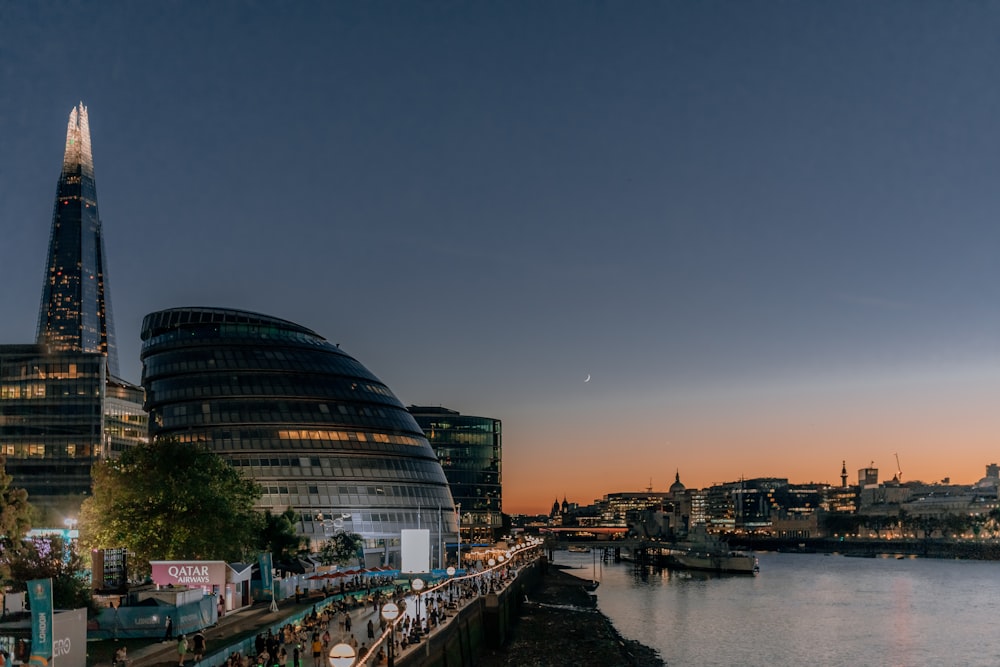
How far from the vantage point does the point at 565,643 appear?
7606 cm

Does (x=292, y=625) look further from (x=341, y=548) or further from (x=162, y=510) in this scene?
(x=341, y=548)

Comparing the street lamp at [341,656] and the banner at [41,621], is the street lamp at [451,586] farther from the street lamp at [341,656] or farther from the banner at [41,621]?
the street lamp at [341,656]

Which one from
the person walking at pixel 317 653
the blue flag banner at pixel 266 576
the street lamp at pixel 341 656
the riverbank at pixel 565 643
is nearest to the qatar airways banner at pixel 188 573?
the blue flag banner at pixel 266 576

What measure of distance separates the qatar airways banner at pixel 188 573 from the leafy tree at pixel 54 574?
3518 mm

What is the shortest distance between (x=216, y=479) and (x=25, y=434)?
64.4 m

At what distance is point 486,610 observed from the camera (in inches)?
2822

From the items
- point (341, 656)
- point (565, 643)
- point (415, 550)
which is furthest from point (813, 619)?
point (341, 656)

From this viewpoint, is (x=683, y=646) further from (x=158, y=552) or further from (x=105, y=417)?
(x=105, y=417)

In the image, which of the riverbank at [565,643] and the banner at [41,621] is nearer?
the banner at [41,621]

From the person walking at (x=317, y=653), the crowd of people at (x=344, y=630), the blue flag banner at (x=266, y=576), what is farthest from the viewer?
the blue flag banner at (x=266, y=576)

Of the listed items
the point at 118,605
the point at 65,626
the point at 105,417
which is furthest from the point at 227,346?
the point at 65,626

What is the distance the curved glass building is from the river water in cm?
3039

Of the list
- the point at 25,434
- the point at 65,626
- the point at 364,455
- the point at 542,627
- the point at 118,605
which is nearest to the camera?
the point at 65,626

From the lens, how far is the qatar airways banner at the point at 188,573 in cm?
5041
